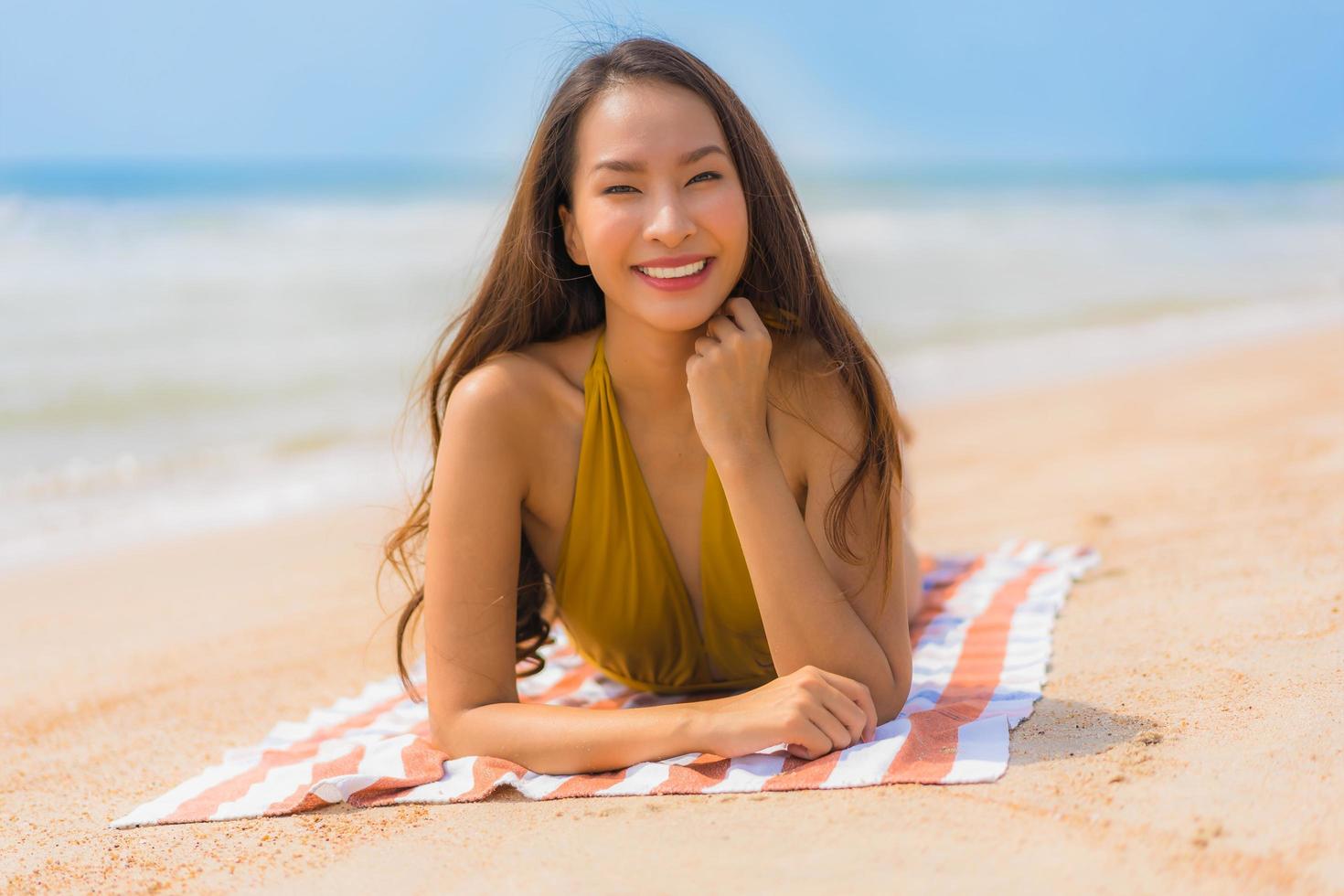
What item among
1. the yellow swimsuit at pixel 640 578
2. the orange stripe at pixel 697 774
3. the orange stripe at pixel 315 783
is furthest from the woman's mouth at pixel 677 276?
the orange stripe at pixel 315 783

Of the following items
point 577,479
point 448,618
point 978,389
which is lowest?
point 978,389

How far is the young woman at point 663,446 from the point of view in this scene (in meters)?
2.81

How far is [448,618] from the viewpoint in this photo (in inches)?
116

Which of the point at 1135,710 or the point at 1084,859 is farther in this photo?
the point at 1135,710

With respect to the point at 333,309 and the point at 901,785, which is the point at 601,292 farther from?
the point at 333,309

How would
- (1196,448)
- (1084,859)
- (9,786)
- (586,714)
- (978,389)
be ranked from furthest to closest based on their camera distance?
1. (978,389)
2. (1196,448)
3. (9,786)
4. (586,714)
5. (1084,859)

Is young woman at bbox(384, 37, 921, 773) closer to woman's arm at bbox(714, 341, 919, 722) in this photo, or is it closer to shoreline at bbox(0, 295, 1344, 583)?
woman's arm at bbox(714, 341, 919, 722)

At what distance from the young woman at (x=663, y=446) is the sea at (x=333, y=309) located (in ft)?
1.08

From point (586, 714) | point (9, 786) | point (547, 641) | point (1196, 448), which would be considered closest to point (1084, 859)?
point (586, 714)

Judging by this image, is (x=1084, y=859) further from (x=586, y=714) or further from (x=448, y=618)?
(x=448, y=618)

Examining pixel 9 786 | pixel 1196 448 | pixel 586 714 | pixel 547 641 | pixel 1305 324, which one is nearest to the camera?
pixel 586 714

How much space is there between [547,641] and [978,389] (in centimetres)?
760

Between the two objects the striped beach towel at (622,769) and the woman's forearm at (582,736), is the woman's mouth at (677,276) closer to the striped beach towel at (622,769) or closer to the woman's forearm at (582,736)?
the woman's forearm at (582,736)

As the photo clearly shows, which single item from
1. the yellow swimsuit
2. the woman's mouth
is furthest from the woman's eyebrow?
the yellow swimsuit
